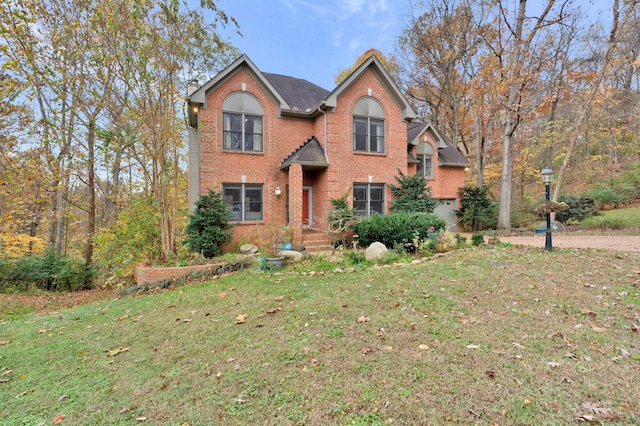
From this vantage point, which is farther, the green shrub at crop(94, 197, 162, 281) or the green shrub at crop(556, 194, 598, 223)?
the green shrub at crop(556, 194, 598, 223)

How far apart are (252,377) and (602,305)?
516cm

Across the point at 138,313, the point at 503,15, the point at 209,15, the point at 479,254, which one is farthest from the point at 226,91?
the point at 503,15

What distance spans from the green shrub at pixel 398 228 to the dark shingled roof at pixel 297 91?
657cm

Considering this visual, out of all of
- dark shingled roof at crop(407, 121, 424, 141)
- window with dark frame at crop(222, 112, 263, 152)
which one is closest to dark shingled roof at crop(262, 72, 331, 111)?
window with dark frame at crop(222, 112, 263, 152)

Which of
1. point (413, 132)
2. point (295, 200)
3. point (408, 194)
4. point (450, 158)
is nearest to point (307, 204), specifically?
point (295, 200)

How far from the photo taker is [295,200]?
37.6 ft

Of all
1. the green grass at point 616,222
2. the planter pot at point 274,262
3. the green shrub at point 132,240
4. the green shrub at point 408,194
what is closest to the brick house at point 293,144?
the green shrub at point 408,194

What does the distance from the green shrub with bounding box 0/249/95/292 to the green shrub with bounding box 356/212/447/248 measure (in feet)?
37.1

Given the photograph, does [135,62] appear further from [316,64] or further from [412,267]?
[316,64]

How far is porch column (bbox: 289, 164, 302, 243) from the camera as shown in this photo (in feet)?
37.4

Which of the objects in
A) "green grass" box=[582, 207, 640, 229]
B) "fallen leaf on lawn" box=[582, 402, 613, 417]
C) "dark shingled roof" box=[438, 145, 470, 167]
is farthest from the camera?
"dark shingled roof" box=[438, 145, 470, 167]

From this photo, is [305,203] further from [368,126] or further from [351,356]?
[351,356]

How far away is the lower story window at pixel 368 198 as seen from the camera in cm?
1310

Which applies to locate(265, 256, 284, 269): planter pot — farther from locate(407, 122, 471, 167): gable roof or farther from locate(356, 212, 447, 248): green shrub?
locate(407, 122, 471, 167): gable roof
